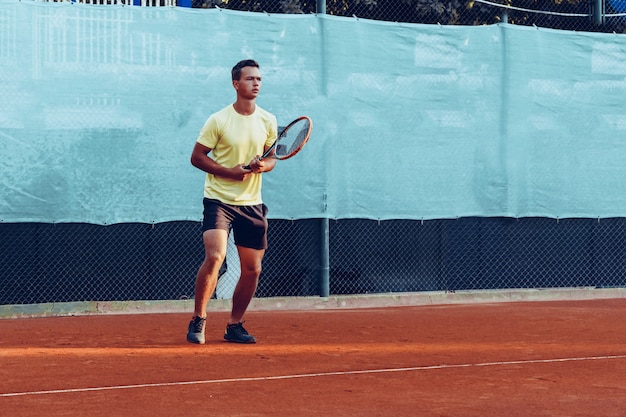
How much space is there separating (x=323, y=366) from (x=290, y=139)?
6.00ft

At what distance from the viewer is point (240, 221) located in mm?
7957

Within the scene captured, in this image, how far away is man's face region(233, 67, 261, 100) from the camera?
7898 millimetres

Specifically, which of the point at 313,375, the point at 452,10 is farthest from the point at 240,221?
the point at 452,10

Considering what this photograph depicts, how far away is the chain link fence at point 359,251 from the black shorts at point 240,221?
2.77m

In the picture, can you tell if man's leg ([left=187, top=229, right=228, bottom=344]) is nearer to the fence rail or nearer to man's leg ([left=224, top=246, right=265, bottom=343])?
man's leg ([left=224, top=246, right=265, bottom=343])

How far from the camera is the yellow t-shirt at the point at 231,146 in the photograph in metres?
7.92

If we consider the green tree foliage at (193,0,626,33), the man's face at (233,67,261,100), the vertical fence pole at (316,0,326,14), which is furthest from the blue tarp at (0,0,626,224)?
the man's face at (233,67,261,100)

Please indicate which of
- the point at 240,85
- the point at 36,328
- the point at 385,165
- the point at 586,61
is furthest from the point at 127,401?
the point at 586,61

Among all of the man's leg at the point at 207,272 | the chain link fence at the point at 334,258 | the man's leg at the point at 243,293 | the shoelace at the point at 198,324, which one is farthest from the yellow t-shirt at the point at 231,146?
the chain link fence at the point at 334,258

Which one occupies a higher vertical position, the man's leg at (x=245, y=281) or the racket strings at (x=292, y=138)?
the racket strings at (x=292, y=138)

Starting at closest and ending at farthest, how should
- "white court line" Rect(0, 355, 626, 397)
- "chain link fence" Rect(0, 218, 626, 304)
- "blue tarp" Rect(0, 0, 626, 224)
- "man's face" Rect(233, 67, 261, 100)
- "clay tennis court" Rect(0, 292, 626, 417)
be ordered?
1. "clay tennis court" Rect(0, 292, 626, 417)
2. "white court line" Rect(0, 355, 626, 397)
3. "man's face" Rect(233, 67, 261, 100)
4. "blue tarp" Rect(0, 0, 626, 224)
5. "chain link fence" Rect(0, 218, 626, 304)

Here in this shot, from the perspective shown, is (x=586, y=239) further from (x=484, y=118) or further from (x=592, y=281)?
(x=484, y=118)

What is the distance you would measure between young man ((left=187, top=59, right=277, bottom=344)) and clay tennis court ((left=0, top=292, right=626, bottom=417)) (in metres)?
0.36

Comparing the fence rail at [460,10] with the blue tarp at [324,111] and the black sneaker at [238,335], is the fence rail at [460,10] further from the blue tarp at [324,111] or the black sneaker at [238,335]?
the black sneaker at [238,335]
